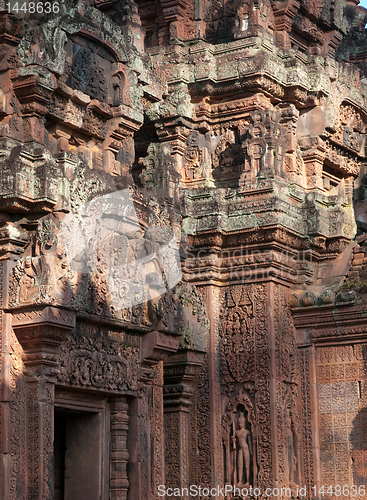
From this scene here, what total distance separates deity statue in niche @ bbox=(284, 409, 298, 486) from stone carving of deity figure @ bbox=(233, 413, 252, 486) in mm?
667

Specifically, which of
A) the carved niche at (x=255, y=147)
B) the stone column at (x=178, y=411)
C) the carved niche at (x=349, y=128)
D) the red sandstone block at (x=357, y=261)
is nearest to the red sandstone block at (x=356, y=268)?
the red sandstone block at (x=357, y=261)

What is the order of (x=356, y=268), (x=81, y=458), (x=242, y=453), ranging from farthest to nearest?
(x=356, y=268) → (x=242, y=453) → (x=81, y=458)

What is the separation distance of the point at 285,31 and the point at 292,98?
1.61 m

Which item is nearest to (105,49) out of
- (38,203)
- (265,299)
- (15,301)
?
(38,203)

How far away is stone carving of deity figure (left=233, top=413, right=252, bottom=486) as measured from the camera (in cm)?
1880

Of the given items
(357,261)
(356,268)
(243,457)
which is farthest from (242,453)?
(357,261)

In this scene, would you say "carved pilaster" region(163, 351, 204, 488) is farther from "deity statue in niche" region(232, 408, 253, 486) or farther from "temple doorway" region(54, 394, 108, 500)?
→ "temple doorway" region(54, 394, 108, 500)

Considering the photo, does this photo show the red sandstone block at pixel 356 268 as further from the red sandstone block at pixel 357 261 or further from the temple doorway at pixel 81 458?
the temple doorway at pixel 81 458

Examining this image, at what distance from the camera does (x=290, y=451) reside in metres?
19.0

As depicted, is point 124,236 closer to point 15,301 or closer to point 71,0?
point 15,301

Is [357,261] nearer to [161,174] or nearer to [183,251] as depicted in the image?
[183,251]

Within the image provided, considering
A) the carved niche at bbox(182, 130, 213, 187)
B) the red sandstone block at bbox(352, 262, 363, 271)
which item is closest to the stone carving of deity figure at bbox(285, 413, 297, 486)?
the red sandstone block at bbox(352, 262, 363, 271)

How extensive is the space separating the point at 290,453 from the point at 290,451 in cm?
4

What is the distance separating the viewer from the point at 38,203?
1373 centimetres
